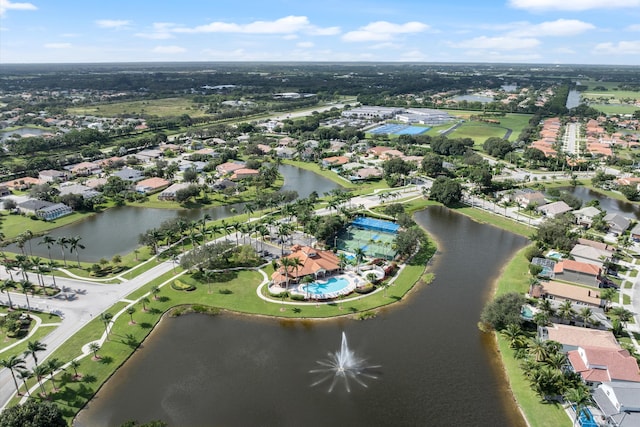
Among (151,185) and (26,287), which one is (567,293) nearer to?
(26,287)

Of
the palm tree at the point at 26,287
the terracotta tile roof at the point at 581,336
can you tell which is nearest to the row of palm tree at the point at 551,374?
the terracotta tile roof at the point at 581,336

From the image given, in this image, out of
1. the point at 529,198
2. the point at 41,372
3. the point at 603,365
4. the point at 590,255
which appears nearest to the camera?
the point at 41,372

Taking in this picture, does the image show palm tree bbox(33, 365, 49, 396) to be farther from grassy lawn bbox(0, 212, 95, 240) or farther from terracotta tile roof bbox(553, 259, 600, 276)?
terracotta tile roof bbox(553, 259, 600, 276)

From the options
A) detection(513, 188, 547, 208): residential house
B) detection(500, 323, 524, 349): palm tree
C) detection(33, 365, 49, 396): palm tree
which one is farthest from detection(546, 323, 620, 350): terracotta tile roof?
detection(33, 365, 49, 396): palm tree

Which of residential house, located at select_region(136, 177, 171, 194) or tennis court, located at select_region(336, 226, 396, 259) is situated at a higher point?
residential house, located at select_region(136, 177, 171, 194)

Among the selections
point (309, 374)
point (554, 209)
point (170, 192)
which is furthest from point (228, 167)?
point (309, 374)

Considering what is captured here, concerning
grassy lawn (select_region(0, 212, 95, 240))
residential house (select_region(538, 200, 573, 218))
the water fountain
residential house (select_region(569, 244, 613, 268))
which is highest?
residential house (select_region(538, 200, 573, 218))

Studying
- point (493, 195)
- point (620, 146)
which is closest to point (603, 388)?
point (493, 195)

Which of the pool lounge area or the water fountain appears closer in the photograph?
the water fountain
